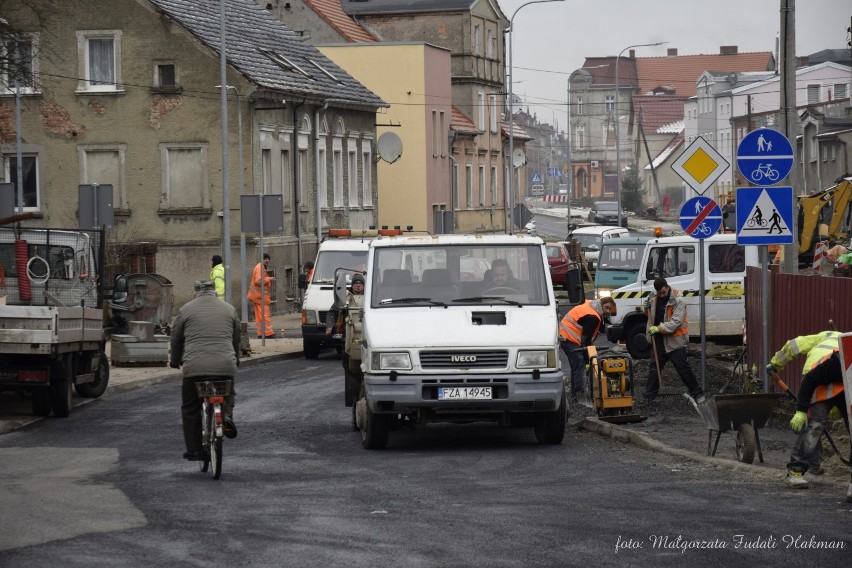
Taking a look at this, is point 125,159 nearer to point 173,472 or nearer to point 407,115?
point 407,115

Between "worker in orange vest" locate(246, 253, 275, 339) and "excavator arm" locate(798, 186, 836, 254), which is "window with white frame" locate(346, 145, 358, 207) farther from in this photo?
"worker in orange vest" locate(246, 253, 275, 339)

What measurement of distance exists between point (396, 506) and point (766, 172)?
247 inches

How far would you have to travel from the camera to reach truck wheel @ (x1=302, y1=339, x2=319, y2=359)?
98.7ft

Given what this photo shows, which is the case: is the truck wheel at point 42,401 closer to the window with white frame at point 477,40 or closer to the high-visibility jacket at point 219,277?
the high-visibility jacket at point 219,277

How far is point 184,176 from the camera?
1654 inches

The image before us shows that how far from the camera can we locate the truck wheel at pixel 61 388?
1941 cm

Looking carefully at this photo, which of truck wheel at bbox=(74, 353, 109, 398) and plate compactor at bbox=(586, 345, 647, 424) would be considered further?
truck wheel at bbox=(74, 353, 109, 398)

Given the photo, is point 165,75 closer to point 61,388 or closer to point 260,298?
point 260,298

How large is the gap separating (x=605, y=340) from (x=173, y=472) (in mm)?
20329

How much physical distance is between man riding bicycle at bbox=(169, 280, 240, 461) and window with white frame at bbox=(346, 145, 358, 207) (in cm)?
3727

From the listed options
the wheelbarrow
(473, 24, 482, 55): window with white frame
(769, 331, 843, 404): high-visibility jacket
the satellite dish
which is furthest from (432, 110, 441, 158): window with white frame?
(769, 331, 843, 404): high-visibility jacket

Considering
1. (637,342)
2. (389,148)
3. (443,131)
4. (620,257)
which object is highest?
(443,131)

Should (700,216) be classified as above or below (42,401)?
above

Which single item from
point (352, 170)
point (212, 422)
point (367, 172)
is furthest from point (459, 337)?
point (367, 172)
